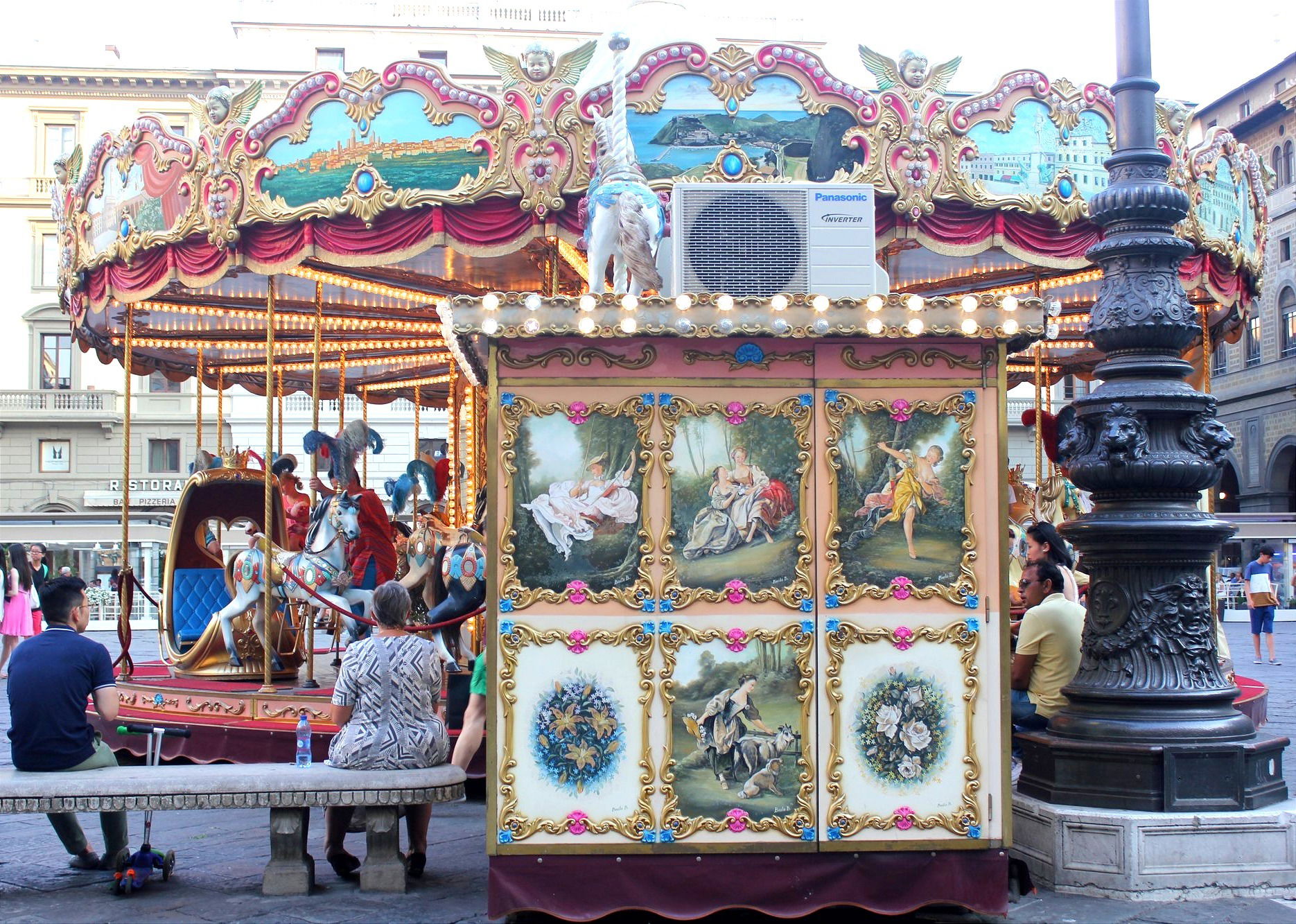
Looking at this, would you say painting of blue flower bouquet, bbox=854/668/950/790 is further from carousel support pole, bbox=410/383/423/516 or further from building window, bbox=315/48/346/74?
building window, bbox=315/48/346/74

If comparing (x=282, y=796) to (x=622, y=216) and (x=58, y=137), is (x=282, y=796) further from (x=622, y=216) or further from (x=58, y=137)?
(x=58, y=137)

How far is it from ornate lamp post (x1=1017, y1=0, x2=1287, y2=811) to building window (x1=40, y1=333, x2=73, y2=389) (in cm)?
4154

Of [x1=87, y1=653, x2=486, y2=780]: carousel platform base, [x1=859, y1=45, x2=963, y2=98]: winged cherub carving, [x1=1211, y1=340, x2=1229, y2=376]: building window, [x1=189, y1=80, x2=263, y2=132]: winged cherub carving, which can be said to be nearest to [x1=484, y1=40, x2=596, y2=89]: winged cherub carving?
[x1=189, y1=80, x2=263, y2=132]: winged cherub carving

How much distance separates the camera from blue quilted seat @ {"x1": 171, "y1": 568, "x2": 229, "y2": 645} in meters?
12.6

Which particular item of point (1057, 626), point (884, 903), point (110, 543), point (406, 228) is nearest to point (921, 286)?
point (406, 228)

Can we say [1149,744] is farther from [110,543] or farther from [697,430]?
[110,543]

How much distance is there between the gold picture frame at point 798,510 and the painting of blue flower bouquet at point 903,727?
536mm

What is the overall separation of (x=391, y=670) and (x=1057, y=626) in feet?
11.7

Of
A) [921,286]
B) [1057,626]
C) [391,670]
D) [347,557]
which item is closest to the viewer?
[391,670]

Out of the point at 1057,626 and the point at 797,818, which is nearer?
the point at 797,818

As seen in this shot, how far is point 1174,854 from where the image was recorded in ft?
20.1

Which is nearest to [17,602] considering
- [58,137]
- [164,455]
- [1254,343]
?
[164,455]

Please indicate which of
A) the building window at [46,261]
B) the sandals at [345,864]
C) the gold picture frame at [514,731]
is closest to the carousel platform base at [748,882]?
the gold picture frame at [514,731]

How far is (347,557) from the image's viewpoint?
11.5 metres
